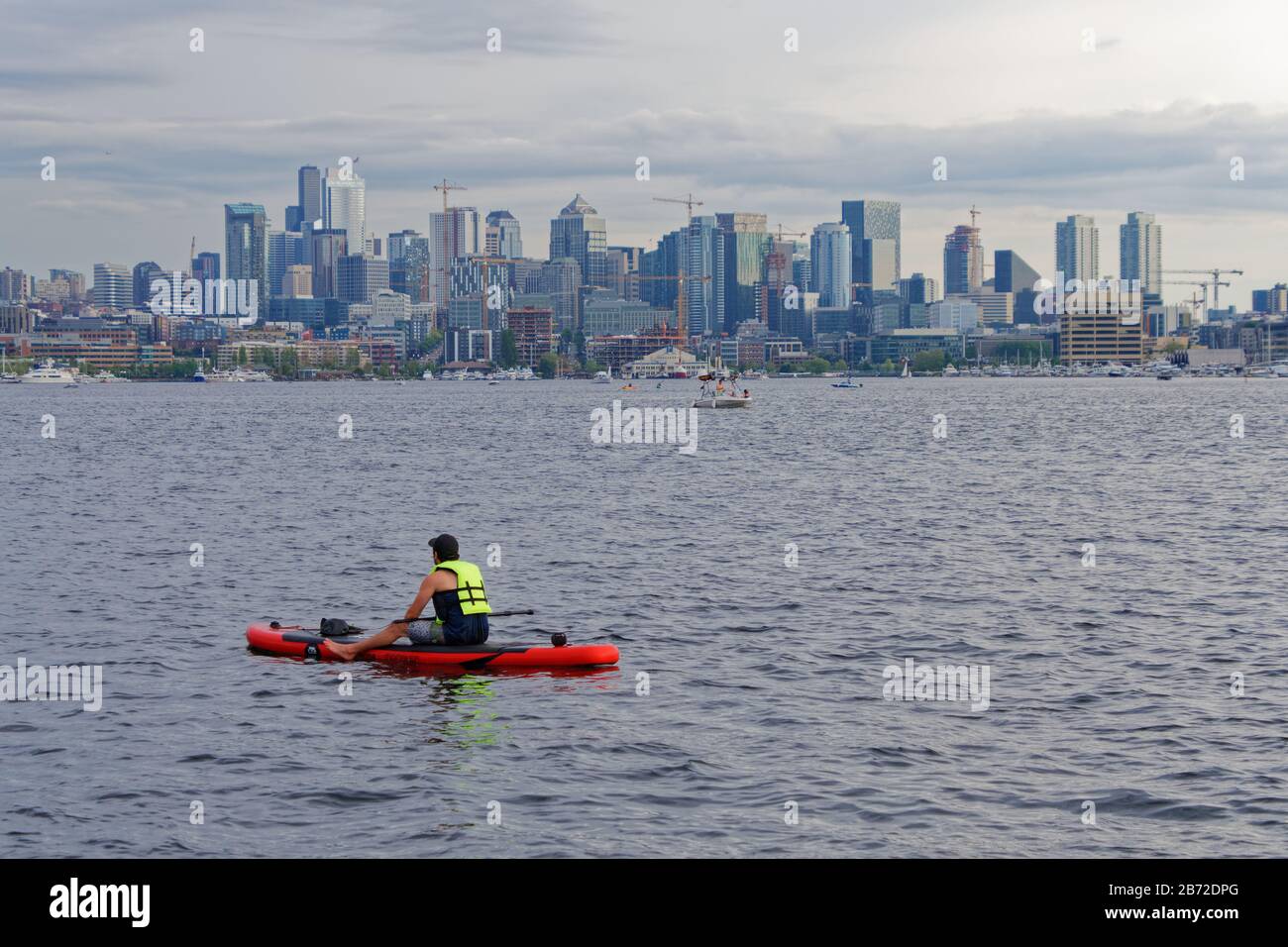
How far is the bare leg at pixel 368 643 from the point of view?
27969mm

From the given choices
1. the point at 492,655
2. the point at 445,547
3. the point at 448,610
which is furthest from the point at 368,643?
the point at 445,547

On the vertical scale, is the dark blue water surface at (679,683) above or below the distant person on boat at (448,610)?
below

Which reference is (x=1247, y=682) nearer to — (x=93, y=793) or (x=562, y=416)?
(x=93, y=793)

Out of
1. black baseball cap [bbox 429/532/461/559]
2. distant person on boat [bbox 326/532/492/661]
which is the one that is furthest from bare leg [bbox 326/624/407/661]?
black baseball cap [bbox 429/532/461/559]

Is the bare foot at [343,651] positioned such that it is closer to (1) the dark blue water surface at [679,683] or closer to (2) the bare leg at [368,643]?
(2) the bare leg at [368,643]

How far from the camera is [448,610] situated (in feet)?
90.2

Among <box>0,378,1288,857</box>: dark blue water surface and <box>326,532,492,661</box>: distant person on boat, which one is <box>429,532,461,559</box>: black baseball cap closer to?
<box>326,532,492,661</box>: distant person on boat

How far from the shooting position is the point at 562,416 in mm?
179375

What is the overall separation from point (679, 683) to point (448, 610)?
4.26 m

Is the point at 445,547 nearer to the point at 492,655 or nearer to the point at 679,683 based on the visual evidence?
the point at 492,655

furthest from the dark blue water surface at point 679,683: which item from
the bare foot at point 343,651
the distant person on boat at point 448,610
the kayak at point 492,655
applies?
the distant person on boat at point 448,610

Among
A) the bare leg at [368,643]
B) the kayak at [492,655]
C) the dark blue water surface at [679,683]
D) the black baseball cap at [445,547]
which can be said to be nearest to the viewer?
the dark blue water surface at [679,683]

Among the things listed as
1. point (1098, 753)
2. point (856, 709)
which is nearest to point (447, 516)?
point (856, 709)
